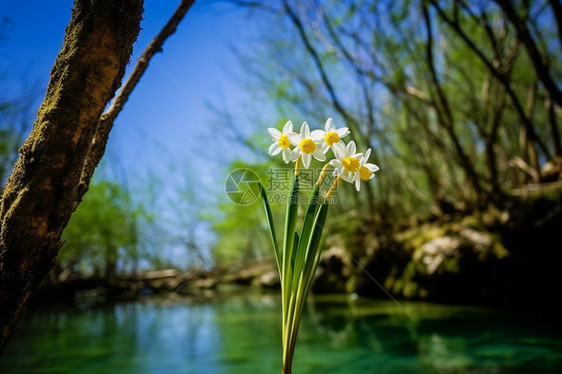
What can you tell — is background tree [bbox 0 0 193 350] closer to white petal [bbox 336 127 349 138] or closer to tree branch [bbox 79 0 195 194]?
tree branch [bbox 79 0 195 194]

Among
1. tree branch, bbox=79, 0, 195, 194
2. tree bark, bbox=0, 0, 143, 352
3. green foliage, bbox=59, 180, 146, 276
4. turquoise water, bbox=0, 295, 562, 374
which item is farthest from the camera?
green foliage, bbox=59, 180, 146, 276

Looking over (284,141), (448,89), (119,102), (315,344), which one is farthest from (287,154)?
(448,89)

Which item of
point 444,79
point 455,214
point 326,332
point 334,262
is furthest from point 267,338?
point 444,79

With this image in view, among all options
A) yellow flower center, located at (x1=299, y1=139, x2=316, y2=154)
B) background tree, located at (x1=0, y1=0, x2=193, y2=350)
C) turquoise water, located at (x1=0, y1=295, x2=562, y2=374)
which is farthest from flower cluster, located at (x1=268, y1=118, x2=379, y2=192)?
turquoise water, located at (x1=0, y1=295, x2=562, y2=374)

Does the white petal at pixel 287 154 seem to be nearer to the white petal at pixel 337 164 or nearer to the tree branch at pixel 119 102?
the white petal at pixel 337 164

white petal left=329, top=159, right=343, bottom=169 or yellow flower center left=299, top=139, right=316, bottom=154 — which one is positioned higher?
yellow flower center left=299, top=139, right=316, bottom=154

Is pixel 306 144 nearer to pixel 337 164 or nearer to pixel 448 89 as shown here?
pixel 337 164
